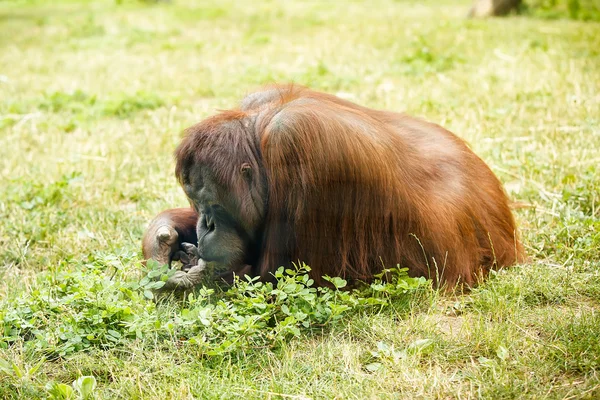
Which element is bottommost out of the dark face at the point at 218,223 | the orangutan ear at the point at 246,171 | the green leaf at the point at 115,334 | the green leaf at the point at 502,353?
the green leaf at the point at 502,353

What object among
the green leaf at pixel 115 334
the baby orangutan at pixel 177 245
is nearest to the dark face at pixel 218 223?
the baby orangutan at pixel 177 245

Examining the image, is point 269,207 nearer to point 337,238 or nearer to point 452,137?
point 337,238

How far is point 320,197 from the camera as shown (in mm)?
2971

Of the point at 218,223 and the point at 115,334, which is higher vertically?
the point at 218,223

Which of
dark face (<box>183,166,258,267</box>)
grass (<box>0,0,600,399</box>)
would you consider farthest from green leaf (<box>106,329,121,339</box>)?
dark face (<box>183,166,258,267</box>)

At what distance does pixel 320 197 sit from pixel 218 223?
1.53ft

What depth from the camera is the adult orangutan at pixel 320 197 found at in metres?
2.95

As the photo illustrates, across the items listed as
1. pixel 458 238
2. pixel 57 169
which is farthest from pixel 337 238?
pixel 57 169

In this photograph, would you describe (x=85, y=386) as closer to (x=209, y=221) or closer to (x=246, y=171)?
(x=209, y=221)

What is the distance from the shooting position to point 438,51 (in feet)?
25.5

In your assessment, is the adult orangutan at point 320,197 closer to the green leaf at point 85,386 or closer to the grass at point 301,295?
the grass at point 301,295

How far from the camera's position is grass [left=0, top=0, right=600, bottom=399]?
2.53m

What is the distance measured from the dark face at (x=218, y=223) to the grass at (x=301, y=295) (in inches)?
7.2

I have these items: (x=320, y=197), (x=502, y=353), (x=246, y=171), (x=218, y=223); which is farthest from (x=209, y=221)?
(x=502, y=353)
